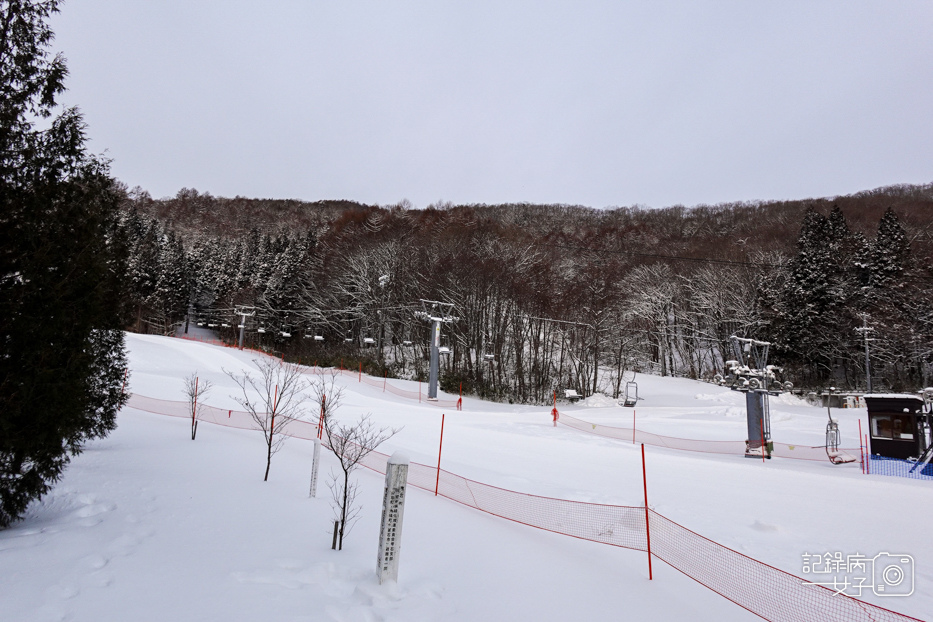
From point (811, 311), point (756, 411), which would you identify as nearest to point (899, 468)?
point (756, 411)

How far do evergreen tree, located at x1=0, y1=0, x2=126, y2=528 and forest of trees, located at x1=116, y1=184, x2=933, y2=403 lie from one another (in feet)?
72.3

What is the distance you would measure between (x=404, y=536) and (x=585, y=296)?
33882 millimetres

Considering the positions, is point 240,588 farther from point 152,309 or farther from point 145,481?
point 152,309

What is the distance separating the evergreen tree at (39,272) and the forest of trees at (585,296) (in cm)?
2202

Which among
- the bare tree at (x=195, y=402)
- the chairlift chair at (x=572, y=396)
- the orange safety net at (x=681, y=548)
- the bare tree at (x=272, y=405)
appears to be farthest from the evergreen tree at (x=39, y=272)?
the chairlift chair at (x=572, y=396)

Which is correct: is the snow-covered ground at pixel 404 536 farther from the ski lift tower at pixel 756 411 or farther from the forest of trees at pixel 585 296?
the forest of trees at pixel 585 296

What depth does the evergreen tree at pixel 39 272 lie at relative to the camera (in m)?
6.11

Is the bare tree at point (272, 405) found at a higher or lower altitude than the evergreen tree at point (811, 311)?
lower

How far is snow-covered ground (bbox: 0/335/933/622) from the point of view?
15.9ft

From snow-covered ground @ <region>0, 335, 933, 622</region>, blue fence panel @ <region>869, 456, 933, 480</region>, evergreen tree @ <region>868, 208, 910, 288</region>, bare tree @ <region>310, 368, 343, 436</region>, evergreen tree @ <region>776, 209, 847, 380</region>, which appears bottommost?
snow-covered ground @ <region>0, 335, 933, 622</region>

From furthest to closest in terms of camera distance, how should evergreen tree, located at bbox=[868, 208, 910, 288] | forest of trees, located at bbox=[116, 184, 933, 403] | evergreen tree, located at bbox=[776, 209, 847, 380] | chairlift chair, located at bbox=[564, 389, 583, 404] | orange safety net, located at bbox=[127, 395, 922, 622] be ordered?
evergreen tree, located at bbox=[776, 209, 847, 380], evergreen tree, located at bbox=[868, 208, 910, 288], forest of trees, located at bbox=[116, 184, 933, 403], chairlift chair, located at bbox=[564, 389, 583, 404], orange safety net, located at bbox=[127, 395, 922, 622]

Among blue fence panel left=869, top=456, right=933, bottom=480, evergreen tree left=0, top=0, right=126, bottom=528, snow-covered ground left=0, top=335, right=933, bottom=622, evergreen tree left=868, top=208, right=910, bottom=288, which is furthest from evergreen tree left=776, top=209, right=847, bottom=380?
evergreen tree left=0, top=0, right=126, bottom=528

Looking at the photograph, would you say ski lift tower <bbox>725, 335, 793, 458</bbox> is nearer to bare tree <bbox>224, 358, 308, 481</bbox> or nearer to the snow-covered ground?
the snow-covered ground

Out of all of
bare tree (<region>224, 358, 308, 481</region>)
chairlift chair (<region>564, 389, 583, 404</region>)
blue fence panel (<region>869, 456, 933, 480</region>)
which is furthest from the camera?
chairlift chair (<region>564, 389, 583, 404</region>)
